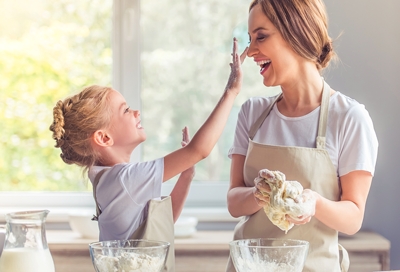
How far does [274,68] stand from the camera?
1643mm

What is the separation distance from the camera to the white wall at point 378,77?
2.67 m

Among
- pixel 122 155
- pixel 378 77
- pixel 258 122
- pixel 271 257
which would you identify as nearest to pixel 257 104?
pixel 258 122

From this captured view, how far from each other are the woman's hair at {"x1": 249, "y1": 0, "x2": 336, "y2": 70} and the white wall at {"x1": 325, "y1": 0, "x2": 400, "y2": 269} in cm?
111

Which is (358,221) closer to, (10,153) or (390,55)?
(390,55)

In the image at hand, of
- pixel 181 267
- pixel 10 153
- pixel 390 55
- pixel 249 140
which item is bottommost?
pixel 181 267

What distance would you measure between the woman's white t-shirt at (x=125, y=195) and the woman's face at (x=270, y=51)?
1.39ft

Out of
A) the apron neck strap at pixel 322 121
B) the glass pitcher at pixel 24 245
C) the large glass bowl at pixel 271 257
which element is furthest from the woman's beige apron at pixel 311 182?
the glass pitcher at pixel 24 245

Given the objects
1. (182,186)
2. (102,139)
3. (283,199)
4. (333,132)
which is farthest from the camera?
(182,186)

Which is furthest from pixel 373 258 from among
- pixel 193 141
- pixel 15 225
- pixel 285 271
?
pixel 15 225

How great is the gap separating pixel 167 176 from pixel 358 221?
546mm

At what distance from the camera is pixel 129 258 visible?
1.09 metres

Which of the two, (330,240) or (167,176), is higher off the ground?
(167,176)

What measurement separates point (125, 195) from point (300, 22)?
688mm

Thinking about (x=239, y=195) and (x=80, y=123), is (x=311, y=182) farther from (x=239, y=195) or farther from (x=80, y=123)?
(x=80, y=123)
